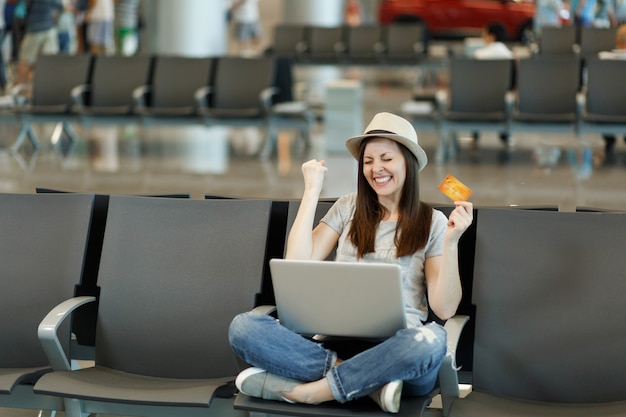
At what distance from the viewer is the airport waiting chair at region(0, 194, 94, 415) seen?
3477mm

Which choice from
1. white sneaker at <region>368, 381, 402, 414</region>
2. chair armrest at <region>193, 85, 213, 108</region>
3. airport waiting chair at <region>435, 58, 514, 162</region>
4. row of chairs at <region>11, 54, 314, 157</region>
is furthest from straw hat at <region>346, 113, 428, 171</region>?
chair armrest at <region>193, 85, 213, 108</region>

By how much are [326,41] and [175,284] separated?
1087 centimetres

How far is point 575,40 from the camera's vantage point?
12.8 metres

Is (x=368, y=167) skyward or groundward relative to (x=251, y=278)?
skyward

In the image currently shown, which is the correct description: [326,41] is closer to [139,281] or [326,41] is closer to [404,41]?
[404,41]

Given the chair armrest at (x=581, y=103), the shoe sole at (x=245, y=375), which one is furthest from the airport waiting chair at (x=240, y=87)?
the shoe sole at (x=245, y=375)

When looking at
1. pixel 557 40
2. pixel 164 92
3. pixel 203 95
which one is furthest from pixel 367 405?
pixel 557 40

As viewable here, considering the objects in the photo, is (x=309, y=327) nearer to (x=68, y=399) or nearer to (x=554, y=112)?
(x=68, y=399)

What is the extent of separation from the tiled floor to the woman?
3660 millimetres

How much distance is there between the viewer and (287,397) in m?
2.87

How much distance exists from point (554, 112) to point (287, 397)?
6.41m

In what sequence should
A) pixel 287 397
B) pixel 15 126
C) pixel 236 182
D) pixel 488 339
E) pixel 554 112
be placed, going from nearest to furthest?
pixel 287 397, pixel 488 339, pixel 236 182, pixel 554 112, pixel 15 126

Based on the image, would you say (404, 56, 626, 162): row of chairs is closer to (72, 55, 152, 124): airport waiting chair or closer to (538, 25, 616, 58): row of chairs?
(72, 55, 152, 124): airport waiting chair

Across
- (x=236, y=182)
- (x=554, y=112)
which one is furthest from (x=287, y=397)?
(x=554, y=112)
